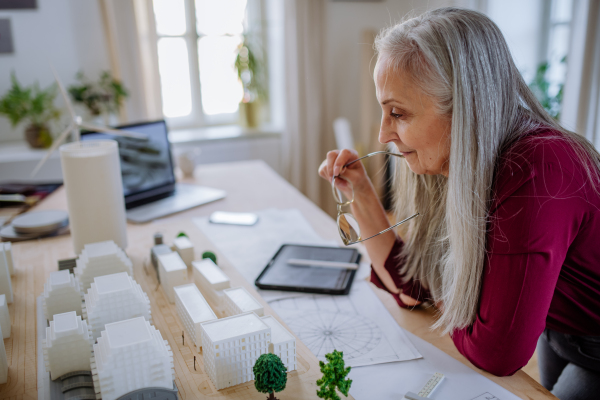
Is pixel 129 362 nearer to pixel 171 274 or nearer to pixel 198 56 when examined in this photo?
pixel 171 274

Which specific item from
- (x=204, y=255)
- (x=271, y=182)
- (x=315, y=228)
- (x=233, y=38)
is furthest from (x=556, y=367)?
(x=233, y=38)

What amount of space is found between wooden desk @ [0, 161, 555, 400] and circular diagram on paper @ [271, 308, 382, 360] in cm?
5

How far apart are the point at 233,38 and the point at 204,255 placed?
2555 mm

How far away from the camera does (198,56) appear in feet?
10.8

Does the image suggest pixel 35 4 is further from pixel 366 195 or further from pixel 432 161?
pixel 432 161

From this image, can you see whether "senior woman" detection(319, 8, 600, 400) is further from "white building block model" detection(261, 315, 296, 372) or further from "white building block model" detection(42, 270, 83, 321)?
"white building block model" detection(42, 270, 83, 321)

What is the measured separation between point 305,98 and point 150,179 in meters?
1.74

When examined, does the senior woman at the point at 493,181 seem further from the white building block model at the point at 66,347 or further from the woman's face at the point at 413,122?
the white building block model at the point at 66,347

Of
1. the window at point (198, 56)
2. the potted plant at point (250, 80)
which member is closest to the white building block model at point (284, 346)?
the potted plant at point (250, 80)

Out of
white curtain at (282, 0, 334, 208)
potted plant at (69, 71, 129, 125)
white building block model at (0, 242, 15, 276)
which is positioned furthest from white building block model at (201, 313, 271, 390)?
white curtain at (282, 0, 334, 208)

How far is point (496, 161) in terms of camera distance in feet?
2.58

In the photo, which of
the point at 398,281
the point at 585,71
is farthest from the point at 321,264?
the point at 585,71

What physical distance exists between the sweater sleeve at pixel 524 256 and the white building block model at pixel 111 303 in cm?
57

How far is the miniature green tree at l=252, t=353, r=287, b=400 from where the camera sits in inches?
24.8
